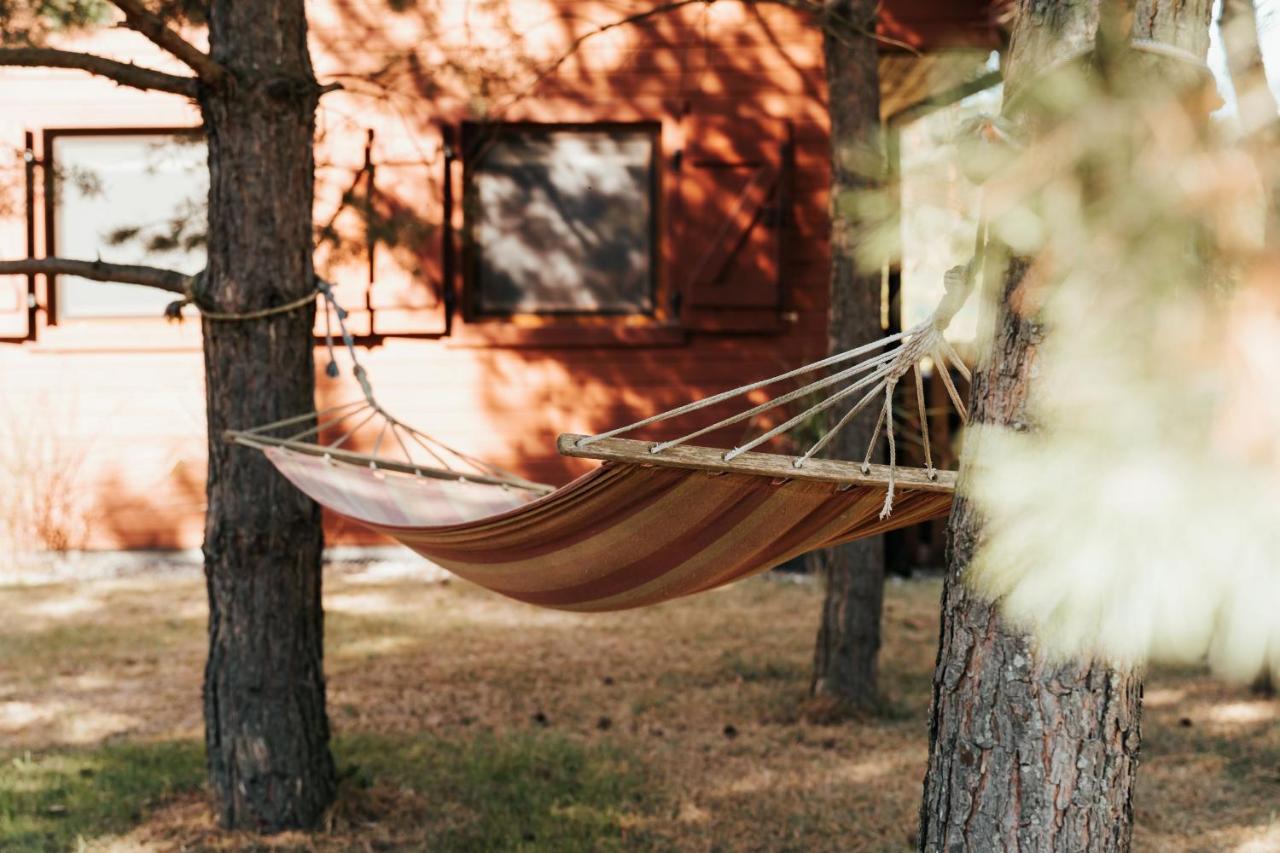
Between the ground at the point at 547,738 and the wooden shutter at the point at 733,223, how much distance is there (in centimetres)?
155

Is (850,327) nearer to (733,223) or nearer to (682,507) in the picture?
(682,507)

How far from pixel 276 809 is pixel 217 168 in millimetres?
1374

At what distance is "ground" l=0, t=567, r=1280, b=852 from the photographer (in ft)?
8.93

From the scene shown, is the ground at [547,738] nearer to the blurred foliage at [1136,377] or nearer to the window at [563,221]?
the blurred foliage at [1136,377]

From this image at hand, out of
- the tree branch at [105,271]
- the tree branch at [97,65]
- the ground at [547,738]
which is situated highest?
the tree branch at [97,65]

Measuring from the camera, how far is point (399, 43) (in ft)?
20.0

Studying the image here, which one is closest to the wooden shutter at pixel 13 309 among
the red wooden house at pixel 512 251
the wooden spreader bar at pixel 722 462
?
the red wooden house at pixel 512 251

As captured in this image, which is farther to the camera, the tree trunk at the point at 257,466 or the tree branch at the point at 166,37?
the tree trunk at the point at 257,466

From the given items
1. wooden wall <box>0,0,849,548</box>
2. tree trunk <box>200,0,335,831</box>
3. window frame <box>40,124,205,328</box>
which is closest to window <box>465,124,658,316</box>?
wooden wall <box>0,0,849,548</box>

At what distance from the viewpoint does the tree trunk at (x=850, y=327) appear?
3.63 meters

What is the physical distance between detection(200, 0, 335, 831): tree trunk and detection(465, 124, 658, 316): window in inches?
134

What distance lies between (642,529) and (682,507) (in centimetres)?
12

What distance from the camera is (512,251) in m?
6.14

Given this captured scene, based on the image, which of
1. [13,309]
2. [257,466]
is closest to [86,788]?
[257,466]
